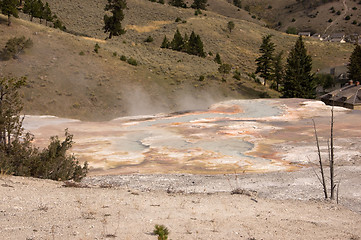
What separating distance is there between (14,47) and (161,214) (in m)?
45.8

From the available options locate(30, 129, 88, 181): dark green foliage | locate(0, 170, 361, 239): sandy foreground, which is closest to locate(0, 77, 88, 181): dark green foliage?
locate(30, 129, 88, 181): dark green foliage

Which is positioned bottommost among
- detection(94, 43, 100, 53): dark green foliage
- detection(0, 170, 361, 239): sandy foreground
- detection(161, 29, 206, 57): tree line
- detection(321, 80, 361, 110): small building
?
detection(0, 170, 361, 239): sandy foreground

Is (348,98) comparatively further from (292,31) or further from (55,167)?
(292,31)

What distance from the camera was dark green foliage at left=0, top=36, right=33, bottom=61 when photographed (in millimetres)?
49188

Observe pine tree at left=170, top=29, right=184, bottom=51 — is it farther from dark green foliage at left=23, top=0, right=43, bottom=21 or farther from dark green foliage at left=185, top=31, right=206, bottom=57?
dark green foliage at left=23, top=0, right=43, bottom=21

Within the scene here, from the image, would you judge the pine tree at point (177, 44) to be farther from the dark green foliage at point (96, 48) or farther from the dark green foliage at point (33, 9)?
the dark green foliage at point (96, 48)

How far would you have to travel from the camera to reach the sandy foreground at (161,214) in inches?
367

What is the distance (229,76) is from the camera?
64.9 m

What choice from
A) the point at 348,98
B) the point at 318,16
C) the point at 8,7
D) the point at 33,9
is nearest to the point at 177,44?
the point at 33,9

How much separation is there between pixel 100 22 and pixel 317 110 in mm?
74275

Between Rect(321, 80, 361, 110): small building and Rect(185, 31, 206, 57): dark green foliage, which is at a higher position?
Rect(185, 31, 206, 57): dark green foliage

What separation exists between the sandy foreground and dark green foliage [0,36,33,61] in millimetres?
40359

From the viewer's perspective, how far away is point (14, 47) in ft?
163

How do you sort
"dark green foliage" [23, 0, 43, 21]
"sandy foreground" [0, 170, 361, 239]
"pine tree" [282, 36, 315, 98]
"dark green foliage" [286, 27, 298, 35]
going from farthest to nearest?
"dark green foliage" [286, 27, 298, 35] < "dark green foliage" [23, 0, 43, 21] < "pine tree" [282, 36, 315, 98] < "sandy foreground" [0, 170, 361, 239]
